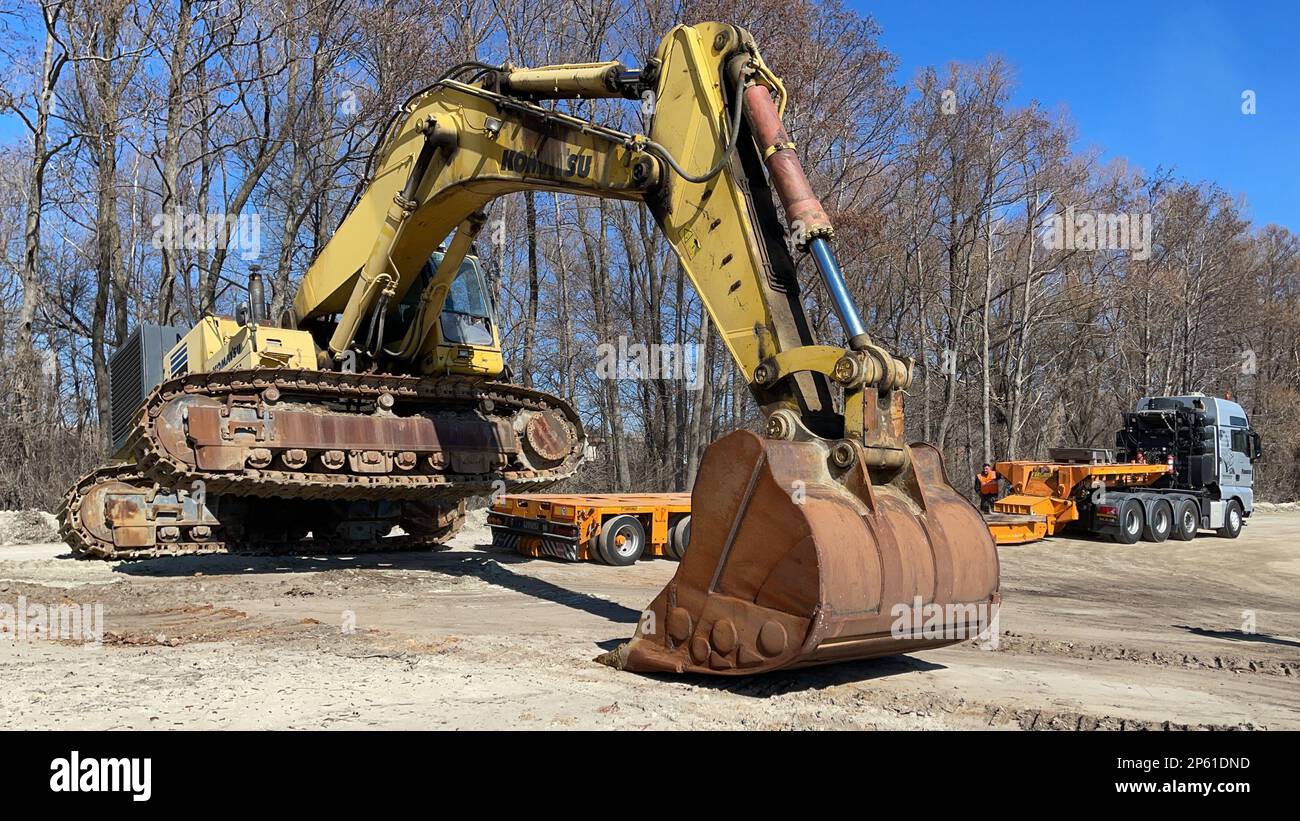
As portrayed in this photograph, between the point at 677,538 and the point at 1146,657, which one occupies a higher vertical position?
the point at 677,538

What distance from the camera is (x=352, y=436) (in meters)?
10.3

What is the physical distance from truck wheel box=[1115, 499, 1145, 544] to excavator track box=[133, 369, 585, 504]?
13.0 metres

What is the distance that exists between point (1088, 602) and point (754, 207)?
310 inches

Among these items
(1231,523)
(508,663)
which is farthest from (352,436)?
(1231,523)

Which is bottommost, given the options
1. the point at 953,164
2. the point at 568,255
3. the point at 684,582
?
the point at 684,582

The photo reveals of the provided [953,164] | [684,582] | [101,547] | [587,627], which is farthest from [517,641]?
[953,164]

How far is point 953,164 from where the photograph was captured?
97.6ft

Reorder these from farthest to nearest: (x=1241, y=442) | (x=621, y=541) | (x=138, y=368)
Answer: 1. (x=1241, y=442)
2. (x=621, y=541)
3. (x=138, y=368)

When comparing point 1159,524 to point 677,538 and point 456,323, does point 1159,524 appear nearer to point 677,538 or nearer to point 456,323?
point 677,538

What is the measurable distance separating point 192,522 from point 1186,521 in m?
19.7

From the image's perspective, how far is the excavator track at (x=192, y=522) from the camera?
39.2 feet

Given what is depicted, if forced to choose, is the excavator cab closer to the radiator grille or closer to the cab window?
the radiator grille

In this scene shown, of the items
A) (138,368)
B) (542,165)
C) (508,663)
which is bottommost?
(508,663)
